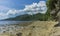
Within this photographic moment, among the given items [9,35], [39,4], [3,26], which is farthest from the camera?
[39,4]

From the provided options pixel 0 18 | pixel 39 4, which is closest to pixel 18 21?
pixel 0 18

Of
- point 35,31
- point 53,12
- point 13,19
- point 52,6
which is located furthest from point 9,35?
point 52,6

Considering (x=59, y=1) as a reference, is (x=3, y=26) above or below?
below

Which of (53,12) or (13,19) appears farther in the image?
(53,12)

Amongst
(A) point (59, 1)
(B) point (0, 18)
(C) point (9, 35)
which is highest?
(A) point (59, 1)

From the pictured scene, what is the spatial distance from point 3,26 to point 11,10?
43.9 inches

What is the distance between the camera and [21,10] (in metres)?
9.67

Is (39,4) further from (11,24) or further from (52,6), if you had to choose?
(11,24)

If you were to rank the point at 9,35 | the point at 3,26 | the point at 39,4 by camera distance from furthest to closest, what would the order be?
1. the point at 39,4
2. the point at 3,26
3. the point at 9,35

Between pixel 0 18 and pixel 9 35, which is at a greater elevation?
pixel 0 18

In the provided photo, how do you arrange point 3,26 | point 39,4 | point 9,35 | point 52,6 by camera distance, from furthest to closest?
point 52,6 → point 39,4 → point 3,26 → point 9,35

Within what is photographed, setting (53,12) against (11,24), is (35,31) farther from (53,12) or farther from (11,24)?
(53,12)

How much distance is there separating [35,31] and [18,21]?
2.22 metres

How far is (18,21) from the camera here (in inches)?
377
